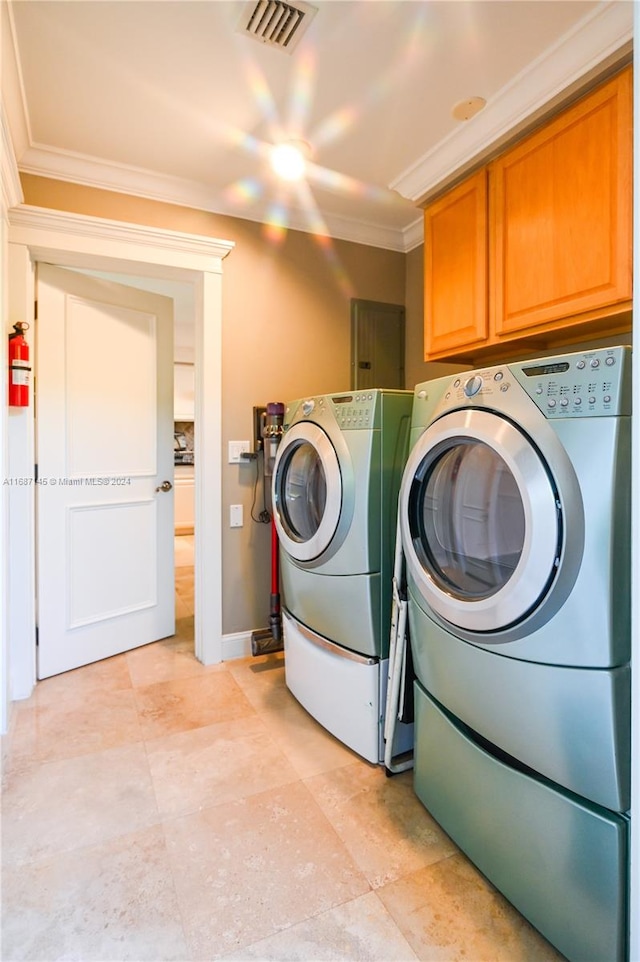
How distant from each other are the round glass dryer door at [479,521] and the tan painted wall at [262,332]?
55.7 inches

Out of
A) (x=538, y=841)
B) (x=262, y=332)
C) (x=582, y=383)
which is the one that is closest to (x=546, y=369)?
(x=582, y=383)

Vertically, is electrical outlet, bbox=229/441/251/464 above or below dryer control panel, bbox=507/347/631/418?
below

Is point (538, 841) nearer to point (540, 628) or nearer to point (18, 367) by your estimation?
point (540, 628)

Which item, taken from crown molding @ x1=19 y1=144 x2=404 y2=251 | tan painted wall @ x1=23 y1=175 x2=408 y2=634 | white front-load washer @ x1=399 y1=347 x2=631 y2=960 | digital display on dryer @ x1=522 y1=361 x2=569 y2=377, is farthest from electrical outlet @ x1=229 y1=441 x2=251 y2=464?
digital display on dryer @ x1=522 y1=361 x2=569 y2=377

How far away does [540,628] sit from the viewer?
1100 mm

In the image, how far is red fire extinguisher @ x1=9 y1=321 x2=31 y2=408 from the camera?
2.11 metres

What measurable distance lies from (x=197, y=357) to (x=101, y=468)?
80 centimetres

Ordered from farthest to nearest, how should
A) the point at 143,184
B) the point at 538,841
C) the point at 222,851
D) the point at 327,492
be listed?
the point at 143,184 → the point at 327,492 → the point at 222,851 → the point at 538,841

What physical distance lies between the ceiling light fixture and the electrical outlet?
1325 millimetres

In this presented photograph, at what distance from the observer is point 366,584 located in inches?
71.1

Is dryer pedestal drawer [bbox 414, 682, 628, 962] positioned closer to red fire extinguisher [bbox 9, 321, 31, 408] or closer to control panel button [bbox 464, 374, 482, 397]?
control panel button [bbox 464, 374, 482, 397]

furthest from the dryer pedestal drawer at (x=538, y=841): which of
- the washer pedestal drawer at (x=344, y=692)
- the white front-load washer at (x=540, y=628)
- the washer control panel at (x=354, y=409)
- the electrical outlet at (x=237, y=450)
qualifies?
the electrical outlet at (x=237, y=450)

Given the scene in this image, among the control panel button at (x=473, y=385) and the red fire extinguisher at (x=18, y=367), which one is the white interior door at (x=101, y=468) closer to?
the red fire extinguisher at (x=18, y=367)

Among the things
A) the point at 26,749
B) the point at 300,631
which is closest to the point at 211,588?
the point at 300,631
